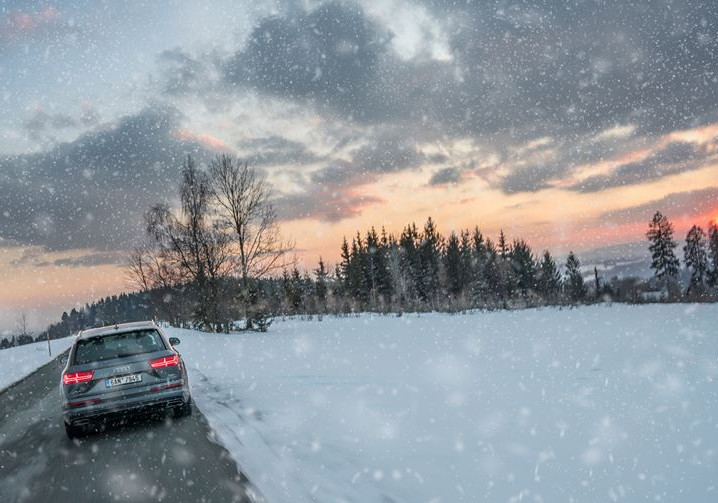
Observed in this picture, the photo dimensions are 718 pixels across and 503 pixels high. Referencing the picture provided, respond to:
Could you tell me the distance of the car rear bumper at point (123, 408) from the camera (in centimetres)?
701

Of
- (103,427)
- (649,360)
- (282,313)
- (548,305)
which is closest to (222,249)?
(282,313)

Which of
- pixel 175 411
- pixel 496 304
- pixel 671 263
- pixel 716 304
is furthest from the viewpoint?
pixel 671 263

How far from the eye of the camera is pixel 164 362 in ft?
24.6

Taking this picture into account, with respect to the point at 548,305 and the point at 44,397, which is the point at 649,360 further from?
the point at 548,305

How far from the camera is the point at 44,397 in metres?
12.4

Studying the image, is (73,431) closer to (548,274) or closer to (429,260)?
(429,260)

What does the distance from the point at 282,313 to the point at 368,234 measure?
161 feet

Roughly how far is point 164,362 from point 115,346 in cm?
77

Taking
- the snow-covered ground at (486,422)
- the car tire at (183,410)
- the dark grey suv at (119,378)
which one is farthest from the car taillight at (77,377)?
the snow-covered ground at (486,422)

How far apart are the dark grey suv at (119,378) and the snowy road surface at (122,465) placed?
38 cm

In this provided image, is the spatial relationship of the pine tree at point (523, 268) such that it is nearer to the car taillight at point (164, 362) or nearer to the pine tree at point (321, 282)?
the pine tree at point (321, 282)

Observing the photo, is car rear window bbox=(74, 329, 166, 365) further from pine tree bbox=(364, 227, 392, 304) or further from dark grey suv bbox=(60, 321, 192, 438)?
pine tree bbox=(364, 227, 392, 304)

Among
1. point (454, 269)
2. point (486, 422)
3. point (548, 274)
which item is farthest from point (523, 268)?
point (486, 422)

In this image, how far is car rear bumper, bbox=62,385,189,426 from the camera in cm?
701
